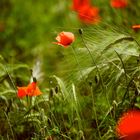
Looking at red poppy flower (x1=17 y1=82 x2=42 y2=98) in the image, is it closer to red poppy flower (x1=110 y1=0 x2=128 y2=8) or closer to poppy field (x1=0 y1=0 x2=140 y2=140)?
poppy field (x1=0 y1=0 x2=140 y2=140)

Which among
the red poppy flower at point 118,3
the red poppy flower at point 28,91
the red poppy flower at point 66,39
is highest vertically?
the red poppy flower at point 118,3

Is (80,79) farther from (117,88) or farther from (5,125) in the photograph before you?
(5,125)

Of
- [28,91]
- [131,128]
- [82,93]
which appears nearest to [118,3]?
[82,93]

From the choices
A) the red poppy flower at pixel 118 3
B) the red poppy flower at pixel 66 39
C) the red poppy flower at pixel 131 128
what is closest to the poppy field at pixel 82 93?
the red poppy flower at pixel 66 39

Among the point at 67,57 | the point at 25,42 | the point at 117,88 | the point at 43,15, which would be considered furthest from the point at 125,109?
the point at 43,15

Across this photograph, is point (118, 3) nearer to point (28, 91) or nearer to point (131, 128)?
point (28, 91)

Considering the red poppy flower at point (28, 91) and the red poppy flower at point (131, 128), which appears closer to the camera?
the red poppy flower at point (131, 128)

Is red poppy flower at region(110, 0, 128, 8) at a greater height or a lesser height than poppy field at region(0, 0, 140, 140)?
greater

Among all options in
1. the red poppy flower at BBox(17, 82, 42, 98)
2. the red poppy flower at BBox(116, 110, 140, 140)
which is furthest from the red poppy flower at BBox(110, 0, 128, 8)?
the red poppy flower at BBox(116, 110, 140, 140)

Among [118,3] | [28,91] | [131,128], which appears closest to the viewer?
[131,128]

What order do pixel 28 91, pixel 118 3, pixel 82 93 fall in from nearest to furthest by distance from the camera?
pixel 28 91, pixel 82 93, pixel 118 3

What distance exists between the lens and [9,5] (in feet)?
20.4

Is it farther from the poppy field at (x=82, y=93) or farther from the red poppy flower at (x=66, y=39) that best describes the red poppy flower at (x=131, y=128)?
the red poppy flower at (x=66, y=39)

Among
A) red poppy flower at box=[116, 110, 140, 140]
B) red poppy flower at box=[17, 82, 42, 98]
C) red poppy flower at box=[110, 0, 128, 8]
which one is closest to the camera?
red poppy flower at box=[116, 110, 140, 140]
